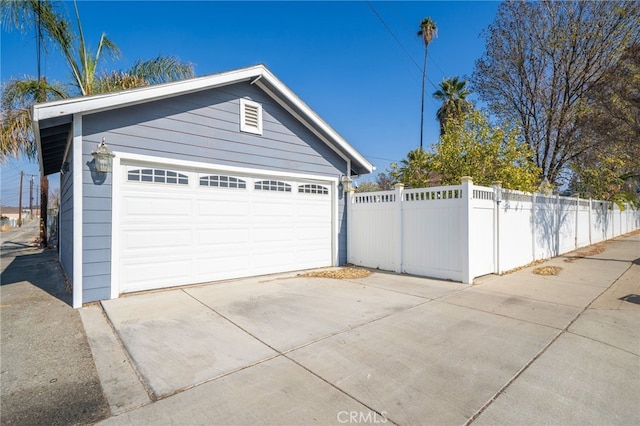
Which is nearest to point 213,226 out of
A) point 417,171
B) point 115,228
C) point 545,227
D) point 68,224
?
point 115,228

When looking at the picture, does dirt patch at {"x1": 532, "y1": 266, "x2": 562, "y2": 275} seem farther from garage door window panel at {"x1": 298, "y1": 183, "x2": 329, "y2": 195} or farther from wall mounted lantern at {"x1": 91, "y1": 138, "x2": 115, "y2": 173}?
wall mounted lantern at {"x1": 91, "y1": 138, "x2": 115, "y2": 173}

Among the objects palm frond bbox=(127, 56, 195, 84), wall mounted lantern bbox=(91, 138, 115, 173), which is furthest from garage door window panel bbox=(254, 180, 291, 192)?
palm frond bbox=(127, 56, 195, 84)

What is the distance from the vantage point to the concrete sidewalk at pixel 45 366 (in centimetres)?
223

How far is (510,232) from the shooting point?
7.50 metres

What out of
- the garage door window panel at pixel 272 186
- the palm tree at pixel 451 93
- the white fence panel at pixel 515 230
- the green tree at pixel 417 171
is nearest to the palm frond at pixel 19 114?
the garage door window panel at pixel 272 186

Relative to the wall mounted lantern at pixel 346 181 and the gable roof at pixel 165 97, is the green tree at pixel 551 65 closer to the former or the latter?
the wall mounted lantern at pixel 346 181

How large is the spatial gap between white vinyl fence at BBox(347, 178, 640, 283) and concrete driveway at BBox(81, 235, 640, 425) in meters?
1.20

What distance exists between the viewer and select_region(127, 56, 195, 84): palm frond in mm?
10414

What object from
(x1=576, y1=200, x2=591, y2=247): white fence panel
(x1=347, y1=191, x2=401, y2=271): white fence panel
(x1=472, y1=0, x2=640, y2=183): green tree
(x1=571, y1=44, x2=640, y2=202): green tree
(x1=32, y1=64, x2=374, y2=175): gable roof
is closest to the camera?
(x1=32, y1=64, x2=374, y2=175): gable roof

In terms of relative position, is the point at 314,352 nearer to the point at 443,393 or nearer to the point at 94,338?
the point at 443,393

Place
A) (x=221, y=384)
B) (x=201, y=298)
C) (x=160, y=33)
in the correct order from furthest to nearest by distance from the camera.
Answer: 1. (x=160, y=33)
2. (x=201, y=298)
3. (x=221, y=384)

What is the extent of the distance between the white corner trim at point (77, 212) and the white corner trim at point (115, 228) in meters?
0.42

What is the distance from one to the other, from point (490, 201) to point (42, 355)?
7.80 metres

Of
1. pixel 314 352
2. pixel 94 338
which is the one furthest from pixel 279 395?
pixel 94 338
